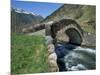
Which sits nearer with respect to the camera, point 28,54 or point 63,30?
point 28,54

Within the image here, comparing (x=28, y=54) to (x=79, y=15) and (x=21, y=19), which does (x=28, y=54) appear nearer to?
(x=21, y=19)

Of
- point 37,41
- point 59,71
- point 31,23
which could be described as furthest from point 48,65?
point 31,23

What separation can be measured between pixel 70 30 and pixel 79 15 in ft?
0.63

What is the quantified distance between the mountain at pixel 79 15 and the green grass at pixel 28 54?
26cm

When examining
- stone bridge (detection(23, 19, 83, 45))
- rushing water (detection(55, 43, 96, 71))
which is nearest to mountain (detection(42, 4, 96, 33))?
stone bridge (detection(23, 19, 83, 45))

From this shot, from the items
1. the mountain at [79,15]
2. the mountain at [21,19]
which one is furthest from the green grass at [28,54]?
the mountain at [79,15]

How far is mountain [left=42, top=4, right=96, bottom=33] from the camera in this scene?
2.00m

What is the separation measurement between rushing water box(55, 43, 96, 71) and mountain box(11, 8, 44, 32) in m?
0.35

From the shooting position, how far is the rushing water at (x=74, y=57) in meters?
1.98

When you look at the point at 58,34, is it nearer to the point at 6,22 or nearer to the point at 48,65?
the point at 48,65

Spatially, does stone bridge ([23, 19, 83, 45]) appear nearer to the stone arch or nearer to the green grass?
the stone arch

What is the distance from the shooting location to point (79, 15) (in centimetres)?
207

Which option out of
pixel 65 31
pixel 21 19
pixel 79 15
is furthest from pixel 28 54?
pixel 79 15

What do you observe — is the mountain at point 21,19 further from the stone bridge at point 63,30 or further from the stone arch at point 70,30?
the stone arch at point 70,30
